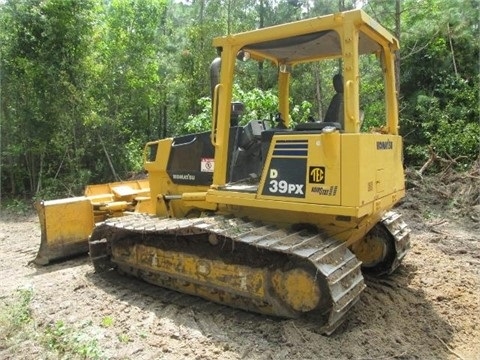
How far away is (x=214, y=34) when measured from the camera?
16766 mm

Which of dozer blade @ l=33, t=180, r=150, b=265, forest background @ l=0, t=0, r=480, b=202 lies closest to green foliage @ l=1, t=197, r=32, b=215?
forest background @ l=0, t=0, r=480, b=202

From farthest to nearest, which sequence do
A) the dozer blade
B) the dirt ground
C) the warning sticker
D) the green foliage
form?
1. the green foliage
2. the dozer blade
3. the warning sticker
4. the dirt ground

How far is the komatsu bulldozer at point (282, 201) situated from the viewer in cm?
351

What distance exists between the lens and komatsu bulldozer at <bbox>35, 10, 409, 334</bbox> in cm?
351

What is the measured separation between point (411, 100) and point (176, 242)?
9084mm

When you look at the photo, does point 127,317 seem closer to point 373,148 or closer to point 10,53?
point 373,148

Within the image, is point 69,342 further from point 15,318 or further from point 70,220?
point 70,220

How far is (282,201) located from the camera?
12.5 ft

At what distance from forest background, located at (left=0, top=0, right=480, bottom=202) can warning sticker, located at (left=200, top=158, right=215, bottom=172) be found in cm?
412

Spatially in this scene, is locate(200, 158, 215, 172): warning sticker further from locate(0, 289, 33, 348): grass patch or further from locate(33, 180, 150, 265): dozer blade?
locate(0, 289, 33, 348): grass patch

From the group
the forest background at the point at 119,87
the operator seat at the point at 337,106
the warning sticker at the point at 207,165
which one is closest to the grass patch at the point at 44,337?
the warning sticker at the point at 207,165

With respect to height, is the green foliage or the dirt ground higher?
the green foliage

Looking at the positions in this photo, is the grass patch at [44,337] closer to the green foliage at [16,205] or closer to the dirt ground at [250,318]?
the dirt ground at [250,318]

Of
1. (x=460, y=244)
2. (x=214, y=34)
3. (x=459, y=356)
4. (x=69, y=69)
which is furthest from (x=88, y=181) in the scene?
(x=459, y=356)
